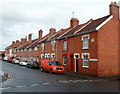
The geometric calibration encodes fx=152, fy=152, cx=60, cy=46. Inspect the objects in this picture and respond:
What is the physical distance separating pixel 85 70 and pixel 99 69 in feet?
8.14

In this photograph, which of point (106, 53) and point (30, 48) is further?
point (30, 48)

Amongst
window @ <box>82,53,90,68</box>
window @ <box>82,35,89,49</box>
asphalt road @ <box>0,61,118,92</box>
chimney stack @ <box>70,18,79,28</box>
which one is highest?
chimney stack @ <box>70,18,79,28</box>

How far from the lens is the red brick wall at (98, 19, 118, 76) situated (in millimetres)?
18859

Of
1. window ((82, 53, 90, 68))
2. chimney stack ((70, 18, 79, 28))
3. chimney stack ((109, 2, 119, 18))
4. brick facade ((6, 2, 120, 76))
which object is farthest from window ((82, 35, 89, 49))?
chimney stack ((70, 18, 79, 28))

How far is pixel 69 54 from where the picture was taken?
2411cm

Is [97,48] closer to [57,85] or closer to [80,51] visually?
[80,51]

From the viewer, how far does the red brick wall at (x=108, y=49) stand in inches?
742

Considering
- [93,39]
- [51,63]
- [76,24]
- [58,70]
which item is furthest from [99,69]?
[76,24]

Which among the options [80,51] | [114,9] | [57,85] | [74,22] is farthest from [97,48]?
[74,22]

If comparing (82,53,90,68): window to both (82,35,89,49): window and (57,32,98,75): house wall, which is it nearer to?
(57,32,98,75): house wall

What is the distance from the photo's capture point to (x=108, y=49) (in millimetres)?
19719

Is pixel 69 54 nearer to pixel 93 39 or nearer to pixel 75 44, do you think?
pixel 75 44

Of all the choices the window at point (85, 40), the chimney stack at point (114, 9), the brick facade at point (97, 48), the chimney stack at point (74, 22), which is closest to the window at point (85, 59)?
the brick facade at point (97, 48)

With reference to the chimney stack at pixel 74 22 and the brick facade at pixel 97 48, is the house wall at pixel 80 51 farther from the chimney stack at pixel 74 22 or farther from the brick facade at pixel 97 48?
the chimney stack at pixel 74 22
